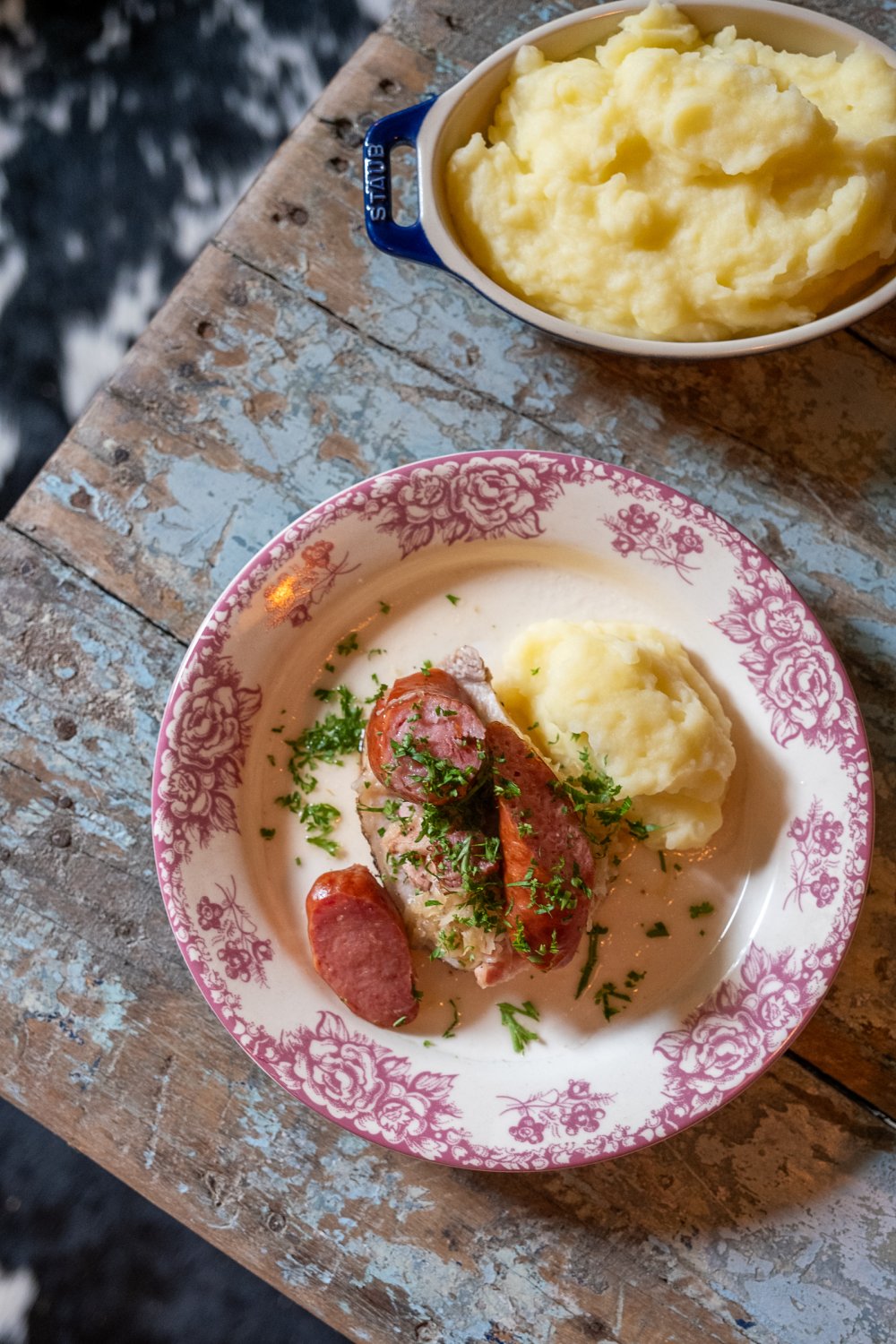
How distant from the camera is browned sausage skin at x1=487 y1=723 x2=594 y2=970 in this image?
263cm

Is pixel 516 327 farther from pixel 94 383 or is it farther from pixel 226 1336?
pixel 226 1336

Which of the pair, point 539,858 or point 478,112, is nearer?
point 539,858

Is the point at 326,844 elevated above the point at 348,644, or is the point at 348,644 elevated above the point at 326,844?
the point at 348,644

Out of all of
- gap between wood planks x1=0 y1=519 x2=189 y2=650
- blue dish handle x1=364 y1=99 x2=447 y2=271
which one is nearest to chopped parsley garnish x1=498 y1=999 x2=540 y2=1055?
gap between wood planks x1=0 y1=519 x2=189 y2=650

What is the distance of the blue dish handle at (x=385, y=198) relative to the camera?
280cm

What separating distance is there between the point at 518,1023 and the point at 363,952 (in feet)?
1.61

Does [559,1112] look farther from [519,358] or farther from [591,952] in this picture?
[519,358]

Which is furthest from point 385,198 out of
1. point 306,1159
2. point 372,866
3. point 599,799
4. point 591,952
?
point 306,1159

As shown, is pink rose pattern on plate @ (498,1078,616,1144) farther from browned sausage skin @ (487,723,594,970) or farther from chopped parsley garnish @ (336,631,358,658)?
chopped parsley garnish @ (336,631,358,658)

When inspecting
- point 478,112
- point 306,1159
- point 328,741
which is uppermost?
point 478,112

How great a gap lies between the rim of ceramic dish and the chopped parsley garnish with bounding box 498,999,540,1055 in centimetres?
181

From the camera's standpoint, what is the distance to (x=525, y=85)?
9.21 feet

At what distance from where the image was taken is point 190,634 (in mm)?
3207

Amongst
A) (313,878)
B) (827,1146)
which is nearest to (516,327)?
(313,878)
